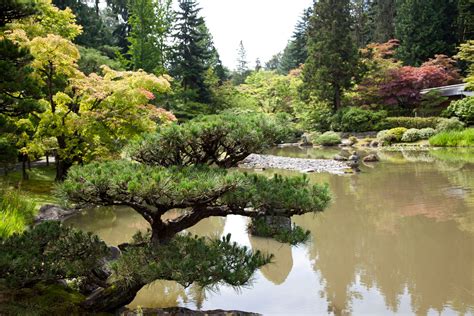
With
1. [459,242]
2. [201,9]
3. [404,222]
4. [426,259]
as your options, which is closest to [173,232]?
[426,259]

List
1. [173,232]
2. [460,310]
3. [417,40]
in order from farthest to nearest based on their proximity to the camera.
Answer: [417,40], [460,310], [173,232]

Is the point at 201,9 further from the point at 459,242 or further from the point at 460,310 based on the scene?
the point at 460,310

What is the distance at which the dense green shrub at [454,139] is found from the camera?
1830 cm

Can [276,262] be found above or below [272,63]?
below

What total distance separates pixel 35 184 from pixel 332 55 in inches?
754

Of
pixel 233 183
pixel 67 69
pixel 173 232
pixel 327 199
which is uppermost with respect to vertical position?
pixel 67 69

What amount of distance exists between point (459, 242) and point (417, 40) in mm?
27836

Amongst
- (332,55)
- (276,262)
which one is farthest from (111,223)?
(332,55)

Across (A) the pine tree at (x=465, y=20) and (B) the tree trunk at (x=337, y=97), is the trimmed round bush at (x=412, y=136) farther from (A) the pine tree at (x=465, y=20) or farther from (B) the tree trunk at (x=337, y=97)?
(A) the pine tree at (x=465, y=20)

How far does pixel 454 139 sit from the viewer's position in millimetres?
18625

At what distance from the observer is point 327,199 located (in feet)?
11.0

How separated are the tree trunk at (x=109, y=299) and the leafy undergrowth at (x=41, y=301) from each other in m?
0.12

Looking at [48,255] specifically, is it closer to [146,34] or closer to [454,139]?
[454,139]

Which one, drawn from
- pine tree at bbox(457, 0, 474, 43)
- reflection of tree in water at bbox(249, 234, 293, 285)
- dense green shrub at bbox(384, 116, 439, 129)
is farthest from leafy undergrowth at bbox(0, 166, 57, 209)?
pine tree at bbox(457, 0, 474, 43)
